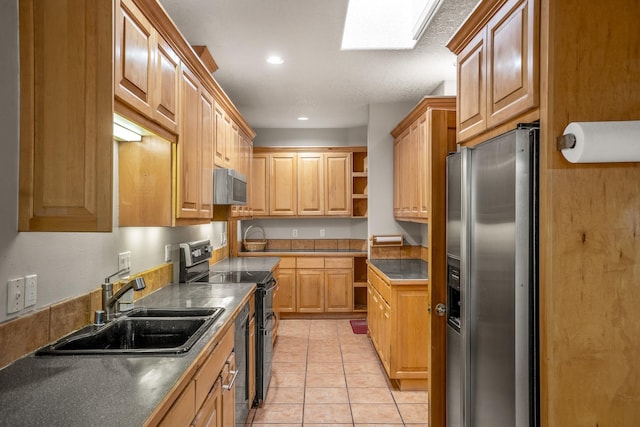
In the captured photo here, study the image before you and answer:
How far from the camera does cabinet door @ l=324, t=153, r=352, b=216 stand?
19.7 feet

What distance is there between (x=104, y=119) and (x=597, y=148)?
1562mm

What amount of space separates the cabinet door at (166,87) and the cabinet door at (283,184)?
12.2 ft

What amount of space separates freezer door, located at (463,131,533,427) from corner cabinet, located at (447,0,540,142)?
0.16 m

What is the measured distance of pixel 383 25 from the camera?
318cm

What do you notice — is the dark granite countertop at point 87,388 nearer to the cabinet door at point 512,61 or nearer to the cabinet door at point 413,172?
the cabinet door at point 512,61

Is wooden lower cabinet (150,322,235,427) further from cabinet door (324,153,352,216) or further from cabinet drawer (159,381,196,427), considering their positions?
cabinet door (324,153,352,216)

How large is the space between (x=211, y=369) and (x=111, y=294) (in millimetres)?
651

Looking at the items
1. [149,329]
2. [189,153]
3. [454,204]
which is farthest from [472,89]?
[149,329]

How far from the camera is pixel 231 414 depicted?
2.16 m

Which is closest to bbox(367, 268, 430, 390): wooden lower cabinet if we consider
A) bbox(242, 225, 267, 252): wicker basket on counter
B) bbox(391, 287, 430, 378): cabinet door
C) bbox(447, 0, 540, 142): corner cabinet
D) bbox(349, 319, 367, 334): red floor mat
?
bbox(391, 287, 430, 378): cabinet door

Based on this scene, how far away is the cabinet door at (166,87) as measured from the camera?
6.36 feet

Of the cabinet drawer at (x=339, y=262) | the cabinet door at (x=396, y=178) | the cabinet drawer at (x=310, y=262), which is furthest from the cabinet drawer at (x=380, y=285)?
the cabinet drawer at (x=310, y=262)

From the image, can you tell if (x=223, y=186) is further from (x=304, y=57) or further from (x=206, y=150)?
(x=304, y=57)

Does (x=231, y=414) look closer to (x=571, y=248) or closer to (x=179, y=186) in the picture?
(x=179, y=186)
